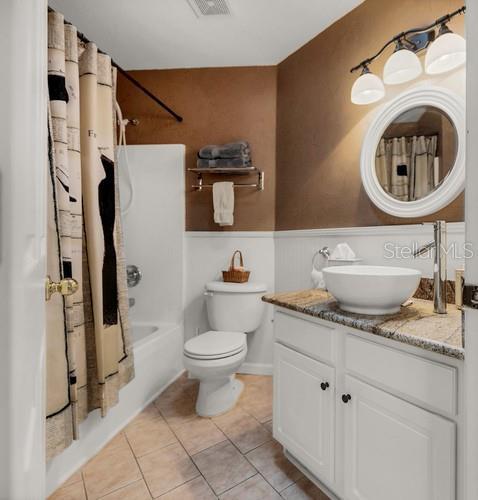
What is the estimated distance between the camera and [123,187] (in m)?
2.56

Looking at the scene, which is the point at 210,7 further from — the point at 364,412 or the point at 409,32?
the point at 364,412

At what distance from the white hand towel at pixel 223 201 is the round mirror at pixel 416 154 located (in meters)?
1.01

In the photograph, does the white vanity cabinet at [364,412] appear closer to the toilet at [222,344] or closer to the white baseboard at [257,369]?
the toilet at [222,344]

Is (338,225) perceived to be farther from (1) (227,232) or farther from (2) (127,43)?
(2) (127,43)

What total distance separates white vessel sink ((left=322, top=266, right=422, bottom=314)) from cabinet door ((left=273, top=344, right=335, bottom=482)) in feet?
0.94

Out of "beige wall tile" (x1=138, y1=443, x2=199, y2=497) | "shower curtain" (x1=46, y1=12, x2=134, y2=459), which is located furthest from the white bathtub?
"beige wall tile" (x1=138, y1=443, x2=199, y2=497)

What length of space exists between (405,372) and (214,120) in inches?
89.9

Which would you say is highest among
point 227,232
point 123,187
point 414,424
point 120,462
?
point 123,187

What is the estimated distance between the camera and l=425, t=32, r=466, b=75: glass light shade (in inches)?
51.1

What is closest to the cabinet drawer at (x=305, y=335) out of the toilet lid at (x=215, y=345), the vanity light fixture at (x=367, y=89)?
the toilet lid at (x=215, y=345)

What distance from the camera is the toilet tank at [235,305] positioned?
2.26m

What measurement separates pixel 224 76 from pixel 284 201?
3.82ft

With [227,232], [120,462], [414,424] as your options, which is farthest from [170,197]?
[414,424]

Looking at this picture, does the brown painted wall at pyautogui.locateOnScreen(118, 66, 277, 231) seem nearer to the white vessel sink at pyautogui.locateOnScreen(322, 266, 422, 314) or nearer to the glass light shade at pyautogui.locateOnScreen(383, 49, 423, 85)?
the glass light shade at pyautogui.locateOnScreen(383, 49, 423, 85)
